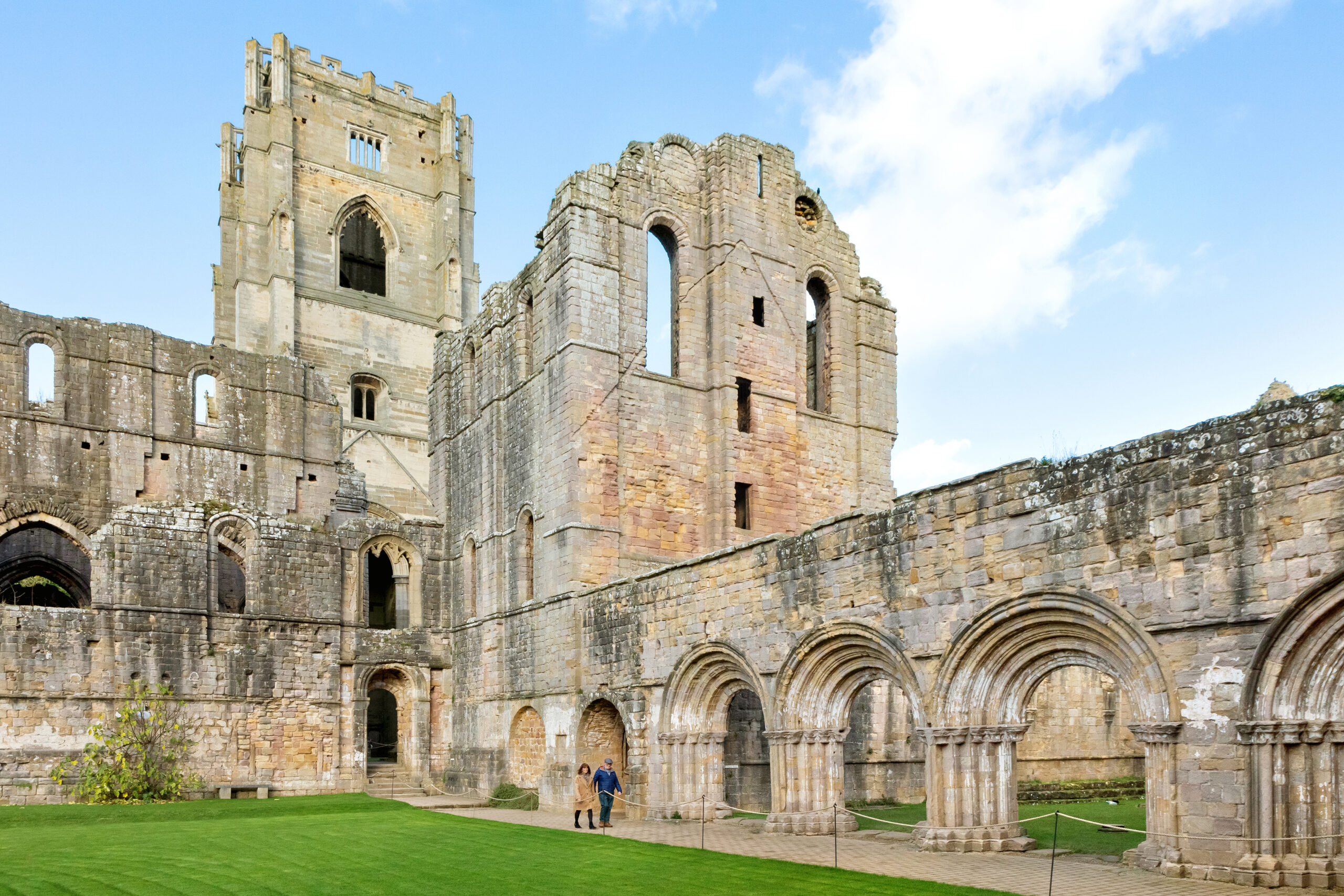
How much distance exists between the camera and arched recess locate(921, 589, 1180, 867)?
444 inches

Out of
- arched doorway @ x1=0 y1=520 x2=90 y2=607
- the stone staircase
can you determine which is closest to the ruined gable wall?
arched doorway @ x1=0 y1=520 x2=90 y2=607

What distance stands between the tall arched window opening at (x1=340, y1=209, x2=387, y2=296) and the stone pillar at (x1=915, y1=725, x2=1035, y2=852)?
99.6 ft

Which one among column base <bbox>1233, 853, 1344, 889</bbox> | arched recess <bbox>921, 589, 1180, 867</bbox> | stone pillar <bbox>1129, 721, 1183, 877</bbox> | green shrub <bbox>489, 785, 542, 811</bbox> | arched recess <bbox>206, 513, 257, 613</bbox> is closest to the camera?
column base <bbox>1233, 853, 1344, 889</bbox>

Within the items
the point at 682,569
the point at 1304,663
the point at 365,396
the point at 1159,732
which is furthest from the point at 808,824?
the point at 365,396

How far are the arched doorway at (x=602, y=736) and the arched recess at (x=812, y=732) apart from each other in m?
4.45

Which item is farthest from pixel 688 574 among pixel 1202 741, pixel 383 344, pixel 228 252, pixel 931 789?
pixel 228 252

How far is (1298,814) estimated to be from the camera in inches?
363

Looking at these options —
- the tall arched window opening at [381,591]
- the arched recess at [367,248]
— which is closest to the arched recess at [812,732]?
the tall arched window opening at [381,591]

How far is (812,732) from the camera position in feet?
47.0

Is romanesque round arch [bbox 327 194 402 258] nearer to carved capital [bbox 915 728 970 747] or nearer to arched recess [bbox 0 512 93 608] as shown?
arched recess [bbox 0 512 93 608]

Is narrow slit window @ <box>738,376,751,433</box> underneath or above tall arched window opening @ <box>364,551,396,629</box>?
above

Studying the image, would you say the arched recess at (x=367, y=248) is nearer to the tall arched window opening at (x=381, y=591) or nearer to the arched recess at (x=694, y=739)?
the tall arched window opening at (x=381, y=591)

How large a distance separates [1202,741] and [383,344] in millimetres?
30512

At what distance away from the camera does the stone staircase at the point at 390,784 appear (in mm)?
22672
